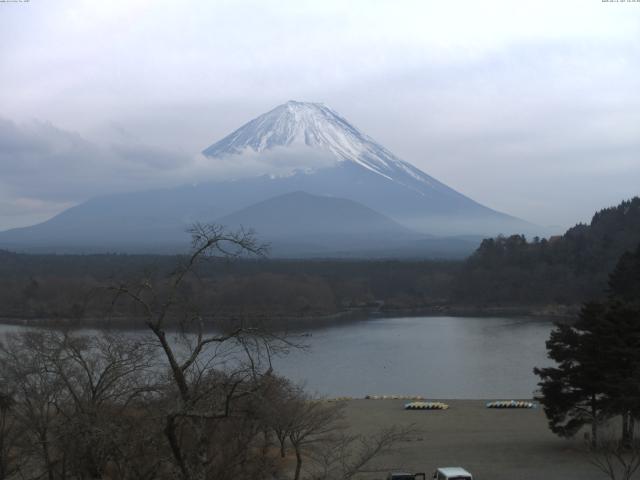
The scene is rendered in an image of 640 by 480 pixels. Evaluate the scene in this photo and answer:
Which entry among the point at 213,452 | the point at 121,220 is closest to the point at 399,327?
the point at 213,452

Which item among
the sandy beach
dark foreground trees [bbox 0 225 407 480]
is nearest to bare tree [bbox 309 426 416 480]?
dark foreground trees [bbox 0 225 407 480]

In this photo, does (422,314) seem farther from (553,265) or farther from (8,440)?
(8,440)

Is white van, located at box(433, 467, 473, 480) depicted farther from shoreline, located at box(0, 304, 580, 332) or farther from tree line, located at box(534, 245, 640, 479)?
shoreline, located at box(0, 304, 580, 332)

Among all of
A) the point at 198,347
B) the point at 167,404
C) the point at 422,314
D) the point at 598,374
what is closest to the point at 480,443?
the point at 598,374

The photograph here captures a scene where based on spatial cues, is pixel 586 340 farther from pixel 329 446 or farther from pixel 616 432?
pixel 329 446

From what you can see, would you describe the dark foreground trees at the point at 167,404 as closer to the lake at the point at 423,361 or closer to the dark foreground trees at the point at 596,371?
the dark foreground trees at the point at 596,371

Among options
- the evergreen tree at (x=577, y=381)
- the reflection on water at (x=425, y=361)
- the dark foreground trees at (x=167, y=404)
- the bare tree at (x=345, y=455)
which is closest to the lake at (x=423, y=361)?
the reflection on water at (x=425, y=361)
